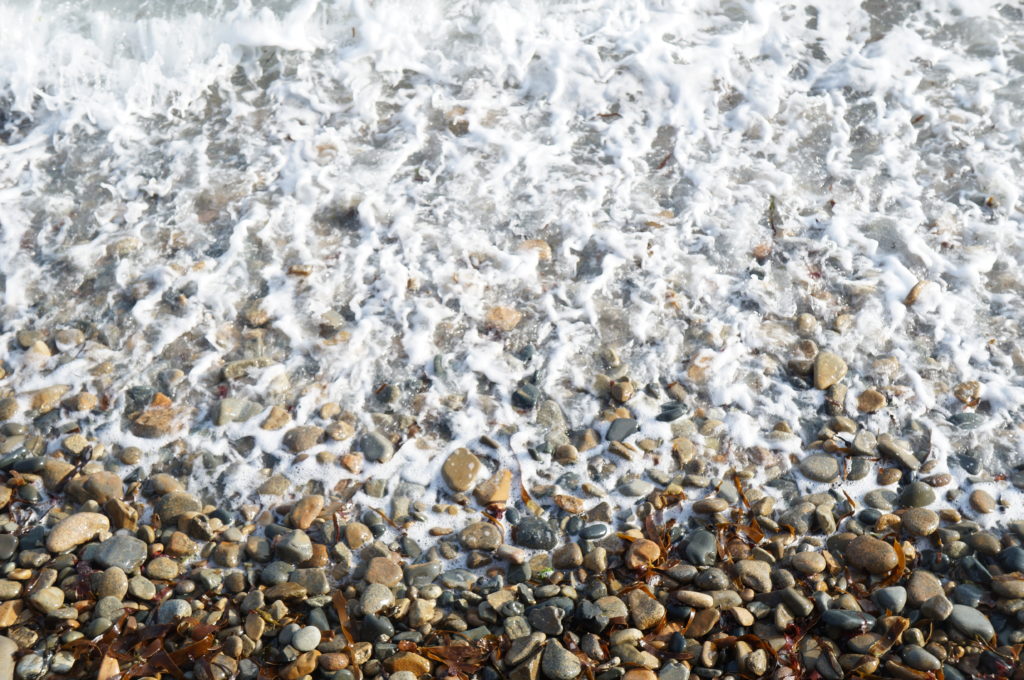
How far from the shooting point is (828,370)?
3.11m

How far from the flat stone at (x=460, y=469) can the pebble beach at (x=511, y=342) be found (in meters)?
0.02

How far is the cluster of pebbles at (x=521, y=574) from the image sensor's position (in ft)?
7.61

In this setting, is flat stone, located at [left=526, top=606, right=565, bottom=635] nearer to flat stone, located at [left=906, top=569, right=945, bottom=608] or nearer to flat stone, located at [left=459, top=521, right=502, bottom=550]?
flat stone, located at [left=459, top=521, right=502, bottom=550]

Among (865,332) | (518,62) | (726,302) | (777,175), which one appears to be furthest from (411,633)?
(518,62)

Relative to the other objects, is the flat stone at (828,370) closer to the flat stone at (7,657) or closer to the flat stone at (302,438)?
the flat stone at (302,438)

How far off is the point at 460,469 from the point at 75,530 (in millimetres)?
1216

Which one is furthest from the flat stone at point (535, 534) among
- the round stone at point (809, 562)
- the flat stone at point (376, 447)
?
the round stone at point (809, 562)

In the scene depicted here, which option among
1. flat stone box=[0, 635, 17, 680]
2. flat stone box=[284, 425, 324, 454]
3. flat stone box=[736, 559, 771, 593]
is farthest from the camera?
flat stone box=[284, 425, 324, 454]

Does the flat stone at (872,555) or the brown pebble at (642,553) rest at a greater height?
the flat stone at (872,555)

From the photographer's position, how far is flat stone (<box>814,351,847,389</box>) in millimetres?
3084

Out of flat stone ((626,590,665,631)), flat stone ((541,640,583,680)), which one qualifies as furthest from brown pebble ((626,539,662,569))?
flat stone ((541,640,583,680))

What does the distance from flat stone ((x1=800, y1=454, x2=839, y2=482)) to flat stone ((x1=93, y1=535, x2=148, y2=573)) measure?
2169 mm

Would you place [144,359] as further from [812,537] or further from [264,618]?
[812,537]

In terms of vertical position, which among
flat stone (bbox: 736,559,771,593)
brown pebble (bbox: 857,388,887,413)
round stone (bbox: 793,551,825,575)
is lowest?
→ flat stone (bbox: 736,559,771,593)
